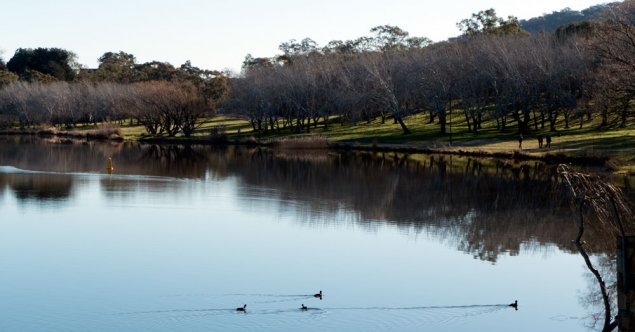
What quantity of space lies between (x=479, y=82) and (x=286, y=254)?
57.0 m

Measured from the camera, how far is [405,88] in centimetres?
8750

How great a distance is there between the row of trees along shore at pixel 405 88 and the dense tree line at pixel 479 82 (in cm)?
13

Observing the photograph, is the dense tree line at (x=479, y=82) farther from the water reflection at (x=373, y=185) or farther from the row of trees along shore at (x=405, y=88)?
the water reflection at (x=373, y=185)

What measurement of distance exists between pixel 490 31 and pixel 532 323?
9053cm

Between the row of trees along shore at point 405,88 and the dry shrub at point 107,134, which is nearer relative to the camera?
the row of trees along shore at point 405,88

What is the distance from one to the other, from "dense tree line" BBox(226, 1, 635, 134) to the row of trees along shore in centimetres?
13

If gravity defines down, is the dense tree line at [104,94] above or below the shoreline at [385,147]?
above

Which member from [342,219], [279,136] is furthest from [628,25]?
[279,136]

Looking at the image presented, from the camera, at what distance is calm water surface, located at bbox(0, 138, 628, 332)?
21031mm

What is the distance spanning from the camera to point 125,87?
405 ft

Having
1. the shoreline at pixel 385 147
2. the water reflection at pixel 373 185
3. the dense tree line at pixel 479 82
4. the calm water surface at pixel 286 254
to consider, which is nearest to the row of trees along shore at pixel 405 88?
the dense tree line at pixel 479 82

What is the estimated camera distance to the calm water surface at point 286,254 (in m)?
21.0

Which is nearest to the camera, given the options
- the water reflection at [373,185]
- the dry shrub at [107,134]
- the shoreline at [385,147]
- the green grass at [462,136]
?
the water reflection at [373,185]

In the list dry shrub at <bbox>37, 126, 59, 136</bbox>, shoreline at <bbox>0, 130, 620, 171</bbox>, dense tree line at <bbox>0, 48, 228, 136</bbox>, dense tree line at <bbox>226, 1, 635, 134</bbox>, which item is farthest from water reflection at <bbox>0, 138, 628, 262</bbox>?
dry shrub at <bbox>37, 126, 59, 136</bbox>
